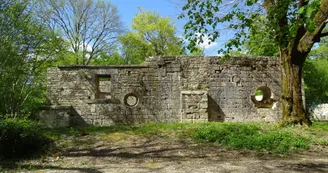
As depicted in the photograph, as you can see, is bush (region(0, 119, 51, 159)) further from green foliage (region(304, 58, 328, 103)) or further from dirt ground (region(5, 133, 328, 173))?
green foliage (region(304, 58, 328, 103))

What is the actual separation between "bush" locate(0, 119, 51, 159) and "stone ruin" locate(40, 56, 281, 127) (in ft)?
12.1

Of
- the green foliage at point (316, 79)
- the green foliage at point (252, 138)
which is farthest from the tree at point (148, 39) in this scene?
the green foliage at point (252, 138)

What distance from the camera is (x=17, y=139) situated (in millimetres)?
6578

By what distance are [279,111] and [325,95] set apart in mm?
16520

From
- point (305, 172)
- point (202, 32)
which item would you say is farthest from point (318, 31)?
point (305, 172)

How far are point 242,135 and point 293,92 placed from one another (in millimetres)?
2558

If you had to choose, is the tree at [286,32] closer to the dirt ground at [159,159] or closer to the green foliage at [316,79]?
the dirt ground at [159,159]

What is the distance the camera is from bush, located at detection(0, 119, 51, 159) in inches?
252

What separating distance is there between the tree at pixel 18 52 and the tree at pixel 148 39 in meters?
19.3

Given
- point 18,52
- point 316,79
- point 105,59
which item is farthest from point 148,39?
point 18,52

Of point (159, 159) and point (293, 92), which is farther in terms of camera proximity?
point (293, 92)

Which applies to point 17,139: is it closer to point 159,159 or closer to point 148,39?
point 159,159

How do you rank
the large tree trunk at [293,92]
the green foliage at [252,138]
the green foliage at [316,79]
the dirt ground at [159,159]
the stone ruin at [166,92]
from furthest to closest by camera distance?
the green foliage at [316,79], the stone ruin at [166,92], the large tree trunk at [293,92], the green foliage at [252,138], the dirt ground at [159,159]

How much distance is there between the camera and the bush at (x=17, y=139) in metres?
6.40
